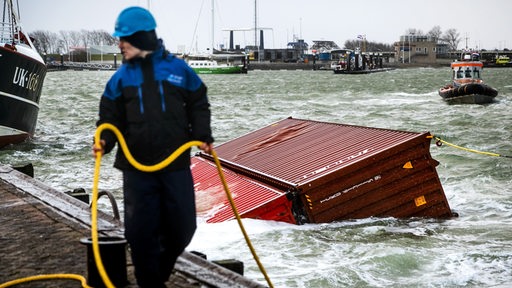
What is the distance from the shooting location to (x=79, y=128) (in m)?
33.5

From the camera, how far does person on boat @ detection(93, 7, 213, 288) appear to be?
4.80 m

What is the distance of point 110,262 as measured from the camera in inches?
226

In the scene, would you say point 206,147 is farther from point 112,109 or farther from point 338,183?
point 338,183

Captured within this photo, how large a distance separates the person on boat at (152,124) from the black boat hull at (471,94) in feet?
134

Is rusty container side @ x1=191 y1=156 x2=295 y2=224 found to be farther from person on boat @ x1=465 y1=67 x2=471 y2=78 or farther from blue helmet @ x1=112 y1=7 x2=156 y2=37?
person on boat @ x1=465 y1=67 x2=471 y2=78

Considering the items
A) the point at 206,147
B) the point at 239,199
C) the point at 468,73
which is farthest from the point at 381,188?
the point at 468,73

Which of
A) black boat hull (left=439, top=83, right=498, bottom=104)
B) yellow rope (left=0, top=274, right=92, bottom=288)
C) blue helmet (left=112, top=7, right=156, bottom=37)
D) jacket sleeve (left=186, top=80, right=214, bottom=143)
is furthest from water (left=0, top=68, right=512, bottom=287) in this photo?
black boat hull (left=439, top=83, right=498, bottom=104)

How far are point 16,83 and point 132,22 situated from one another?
19365mm

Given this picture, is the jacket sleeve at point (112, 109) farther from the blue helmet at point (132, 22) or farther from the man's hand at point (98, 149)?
the blue helmet at point (132, 22)

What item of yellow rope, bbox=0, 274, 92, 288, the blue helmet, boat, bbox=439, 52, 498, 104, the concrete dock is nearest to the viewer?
the blue helmet

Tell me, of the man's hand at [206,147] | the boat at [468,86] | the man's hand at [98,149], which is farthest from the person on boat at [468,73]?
the man's hand at [98,149]

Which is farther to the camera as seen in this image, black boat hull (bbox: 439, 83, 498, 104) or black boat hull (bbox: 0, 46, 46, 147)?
black boat hull (bbox: 439, 83, 498, 104)

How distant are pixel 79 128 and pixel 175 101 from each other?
29.7 m

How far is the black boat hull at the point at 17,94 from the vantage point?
22203 millimetres
